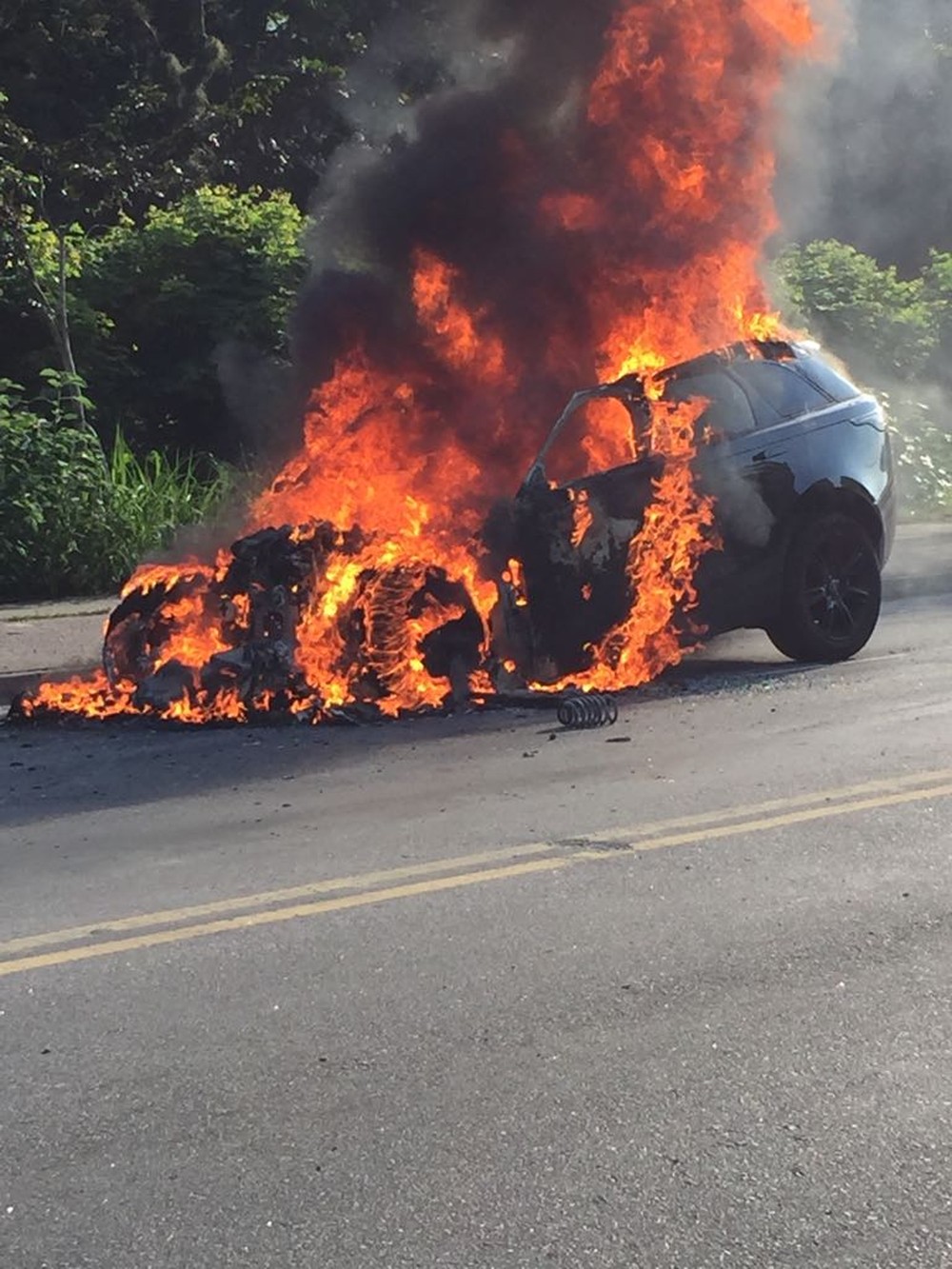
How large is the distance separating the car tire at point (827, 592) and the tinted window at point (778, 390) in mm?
669

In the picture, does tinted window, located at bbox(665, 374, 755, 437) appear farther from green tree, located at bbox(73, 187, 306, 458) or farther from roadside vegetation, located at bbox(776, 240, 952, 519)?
roadside vegetation, located at bbox(776, 240, 952, 519)

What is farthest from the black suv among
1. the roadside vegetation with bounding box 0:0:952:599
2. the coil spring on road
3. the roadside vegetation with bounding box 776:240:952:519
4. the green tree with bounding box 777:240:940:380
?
the green tree with bounding box 777:240:940:380

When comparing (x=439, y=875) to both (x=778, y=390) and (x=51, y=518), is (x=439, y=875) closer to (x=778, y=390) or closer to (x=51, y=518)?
(x=778, y=390)

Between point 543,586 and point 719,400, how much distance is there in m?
1.68

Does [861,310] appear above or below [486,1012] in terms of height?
above

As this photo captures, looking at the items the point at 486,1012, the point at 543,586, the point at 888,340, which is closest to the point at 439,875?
the point at 486,1012

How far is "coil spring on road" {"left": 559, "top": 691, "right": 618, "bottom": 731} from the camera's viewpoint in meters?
9.32

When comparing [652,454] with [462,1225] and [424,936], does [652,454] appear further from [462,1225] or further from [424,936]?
[462,1225]

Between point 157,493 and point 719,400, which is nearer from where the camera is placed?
point 719,400

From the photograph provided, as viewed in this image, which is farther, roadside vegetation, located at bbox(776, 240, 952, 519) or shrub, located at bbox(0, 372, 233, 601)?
roadside vegetation, located at bbox(776, 240, 952, 519)

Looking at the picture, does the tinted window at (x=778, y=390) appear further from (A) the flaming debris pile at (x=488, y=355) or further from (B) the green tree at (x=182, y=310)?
(B) the green tree at (x=182, y=310)

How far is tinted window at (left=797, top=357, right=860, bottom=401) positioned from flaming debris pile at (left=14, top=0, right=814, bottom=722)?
504 mm

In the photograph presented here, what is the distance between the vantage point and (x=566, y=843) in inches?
263

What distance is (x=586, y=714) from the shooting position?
30.7ft
